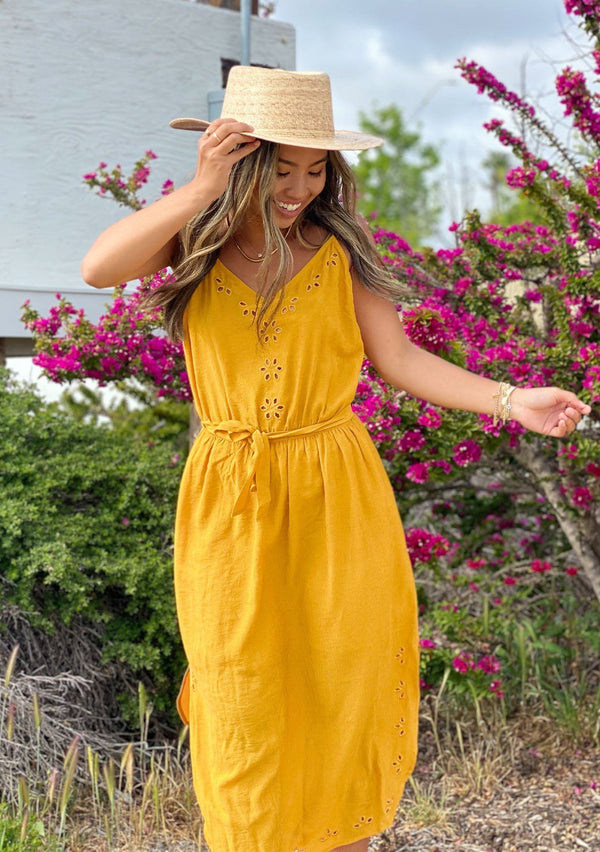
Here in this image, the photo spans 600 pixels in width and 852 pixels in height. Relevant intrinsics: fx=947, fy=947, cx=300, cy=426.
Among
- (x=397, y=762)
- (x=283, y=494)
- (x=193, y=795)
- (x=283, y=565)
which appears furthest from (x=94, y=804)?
(x=283, y=494)

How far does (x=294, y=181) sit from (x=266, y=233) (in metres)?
0.12

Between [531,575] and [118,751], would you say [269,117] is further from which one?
[531,575]

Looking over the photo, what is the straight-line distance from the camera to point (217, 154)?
1.64 metres

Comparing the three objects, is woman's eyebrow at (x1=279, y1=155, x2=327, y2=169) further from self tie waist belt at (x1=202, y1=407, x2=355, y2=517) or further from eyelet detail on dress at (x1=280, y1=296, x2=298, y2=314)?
self tie waist belt at (x1=202, y1=407, x2=355, y2=517)

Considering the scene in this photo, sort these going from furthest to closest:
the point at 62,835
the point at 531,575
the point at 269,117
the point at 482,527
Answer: the point at 482,527, the point at 531,575, the point at 62,835, the point at 269,117

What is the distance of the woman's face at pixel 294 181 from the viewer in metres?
1.82

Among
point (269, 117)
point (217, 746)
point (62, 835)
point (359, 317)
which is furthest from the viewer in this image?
point (62, 835)

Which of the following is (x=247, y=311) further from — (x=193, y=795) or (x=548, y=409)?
(x=193, y=795)

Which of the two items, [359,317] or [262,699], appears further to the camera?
[359,317]

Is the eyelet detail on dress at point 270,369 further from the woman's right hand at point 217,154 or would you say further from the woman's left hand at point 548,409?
the woman's left hand at point 548,409

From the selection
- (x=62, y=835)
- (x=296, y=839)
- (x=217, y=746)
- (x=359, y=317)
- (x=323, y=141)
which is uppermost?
(x=323, y=141)

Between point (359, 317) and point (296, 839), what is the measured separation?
1.11 meters

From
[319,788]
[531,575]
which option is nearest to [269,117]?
[319,788]

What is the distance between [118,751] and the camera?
2904 millimetres
